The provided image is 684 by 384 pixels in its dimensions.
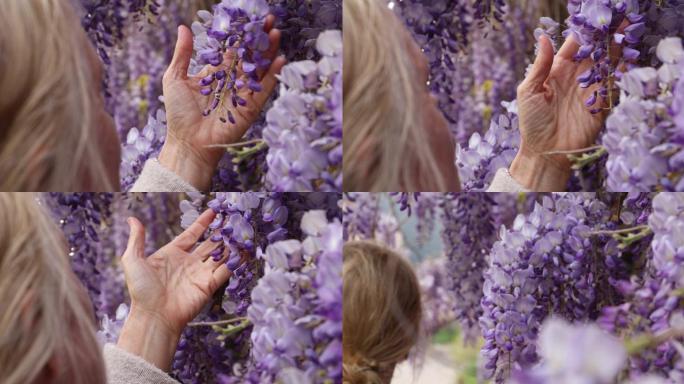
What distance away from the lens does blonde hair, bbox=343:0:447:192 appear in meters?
1.65

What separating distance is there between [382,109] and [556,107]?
377 millimetres

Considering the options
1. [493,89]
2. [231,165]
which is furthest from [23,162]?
[493,89]

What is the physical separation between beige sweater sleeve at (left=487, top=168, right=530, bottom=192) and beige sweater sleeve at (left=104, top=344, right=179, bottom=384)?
0.80 metres

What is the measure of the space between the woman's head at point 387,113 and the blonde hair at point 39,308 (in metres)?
0.63

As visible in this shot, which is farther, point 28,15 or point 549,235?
point 549,235

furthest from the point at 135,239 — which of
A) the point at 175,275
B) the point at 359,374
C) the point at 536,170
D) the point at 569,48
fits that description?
the point at 569,48

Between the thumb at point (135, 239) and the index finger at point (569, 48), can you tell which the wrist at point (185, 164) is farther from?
the index finger at point (569, 48)

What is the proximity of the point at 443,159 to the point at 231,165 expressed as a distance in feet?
1.48

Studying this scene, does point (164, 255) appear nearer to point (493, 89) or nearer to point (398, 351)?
point (398, 351)

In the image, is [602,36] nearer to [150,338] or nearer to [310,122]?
[310,122]

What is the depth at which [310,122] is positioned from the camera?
1650mm

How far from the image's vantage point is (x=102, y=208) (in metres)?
1.69

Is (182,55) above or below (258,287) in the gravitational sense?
above

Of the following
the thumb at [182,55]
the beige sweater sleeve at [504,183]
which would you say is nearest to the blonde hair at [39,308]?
the thumb at [182,55]
